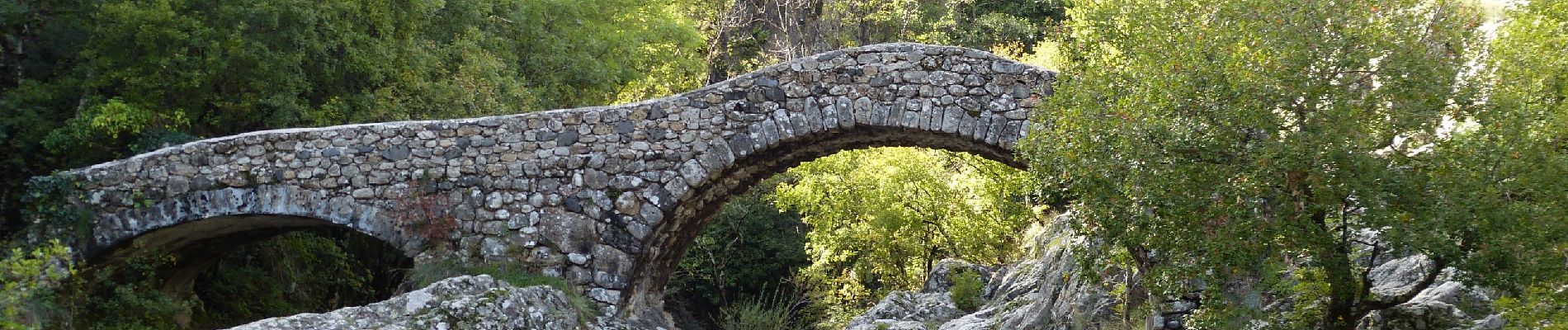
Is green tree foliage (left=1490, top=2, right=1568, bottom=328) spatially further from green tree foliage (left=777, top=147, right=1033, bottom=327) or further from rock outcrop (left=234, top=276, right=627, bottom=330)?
green tree foliage (left=777, top=147, right=1033, bottom=327)

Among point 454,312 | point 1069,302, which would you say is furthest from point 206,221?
point 1069,302

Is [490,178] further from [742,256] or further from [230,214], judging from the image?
[742,256]

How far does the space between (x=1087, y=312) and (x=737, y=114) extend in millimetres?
3768

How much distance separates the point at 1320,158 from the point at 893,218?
47.8ft

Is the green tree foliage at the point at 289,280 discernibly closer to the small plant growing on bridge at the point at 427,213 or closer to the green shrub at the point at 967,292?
the small plant growing on bridge at the point at 427,213

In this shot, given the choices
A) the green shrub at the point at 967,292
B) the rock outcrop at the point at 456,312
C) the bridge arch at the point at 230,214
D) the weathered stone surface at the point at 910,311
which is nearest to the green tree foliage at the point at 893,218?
the green shrub at the point at 967,292

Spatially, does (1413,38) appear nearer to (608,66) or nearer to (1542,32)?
(1542,32)

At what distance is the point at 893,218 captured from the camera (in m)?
21.2

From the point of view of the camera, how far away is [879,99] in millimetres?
11812

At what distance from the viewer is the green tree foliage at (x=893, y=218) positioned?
20.7 metres

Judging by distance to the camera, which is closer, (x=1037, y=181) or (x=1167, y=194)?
(x=1167, y=194)

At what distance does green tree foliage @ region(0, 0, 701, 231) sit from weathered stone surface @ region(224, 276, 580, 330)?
17.5 ft

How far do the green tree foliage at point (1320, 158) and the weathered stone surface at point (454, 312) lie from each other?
474 cm

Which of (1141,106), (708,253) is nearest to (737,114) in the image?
(1141,106)
